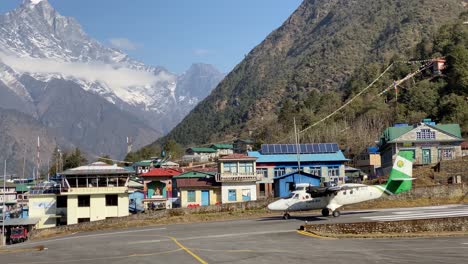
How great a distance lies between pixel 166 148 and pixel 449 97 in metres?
93.0

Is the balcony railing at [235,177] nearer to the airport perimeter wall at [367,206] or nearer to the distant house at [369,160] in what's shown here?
the airport perimeter wall at [367,206]

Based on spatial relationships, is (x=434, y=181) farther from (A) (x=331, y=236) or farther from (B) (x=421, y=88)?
(B) (x=421, y=88)

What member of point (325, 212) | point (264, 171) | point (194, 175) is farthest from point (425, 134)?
point (325, 212)

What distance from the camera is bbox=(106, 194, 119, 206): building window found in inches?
2714

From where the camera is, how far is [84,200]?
68.5 m

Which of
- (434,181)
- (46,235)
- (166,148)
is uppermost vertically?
(166,148)

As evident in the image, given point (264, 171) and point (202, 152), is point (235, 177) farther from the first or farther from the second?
point (202, 152)

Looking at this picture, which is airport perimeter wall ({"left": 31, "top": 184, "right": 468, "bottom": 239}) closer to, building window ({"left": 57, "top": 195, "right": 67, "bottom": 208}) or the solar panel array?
building window ({"left": 57, "top": 195, "right": 67, "bottom": 208})

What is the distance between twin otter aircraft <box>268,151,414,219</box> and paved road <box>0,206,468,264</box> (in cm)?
260

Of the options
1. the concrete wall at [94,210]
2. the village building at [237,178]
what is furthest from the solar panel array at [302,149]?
the concrete wall at [94,210]

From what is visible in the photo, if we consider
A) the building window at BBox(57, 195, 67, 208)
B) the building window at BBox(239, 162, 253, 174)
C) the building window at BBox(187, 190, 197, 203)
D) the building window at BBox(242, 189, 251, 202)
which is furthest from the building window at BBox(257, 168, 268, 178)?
the building window at BBox(57, 195, 67, 208)

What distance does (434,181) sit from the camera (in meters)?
64.9

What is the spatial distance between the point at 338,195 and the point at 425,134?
42.5 m

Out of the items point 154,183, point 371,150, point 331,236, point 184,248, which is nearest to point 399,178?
point 331,236
